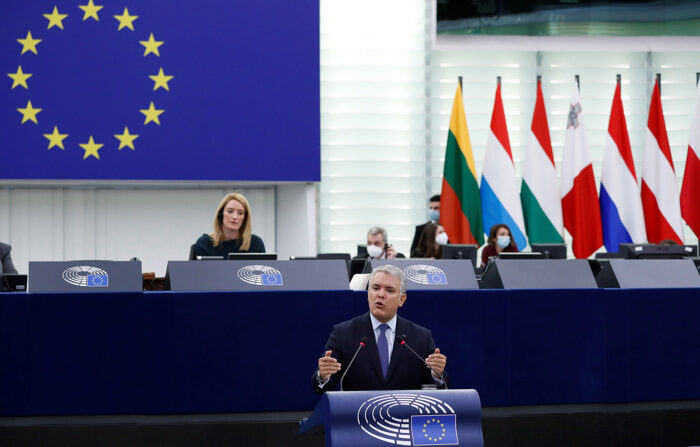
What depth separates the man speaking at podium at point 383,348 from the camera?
469cm

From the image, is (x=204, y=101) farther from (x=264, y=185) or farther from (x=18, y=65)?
(x=18, y=65)

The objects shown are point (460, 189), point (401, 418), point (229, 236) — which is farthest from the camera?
point (460, 189)

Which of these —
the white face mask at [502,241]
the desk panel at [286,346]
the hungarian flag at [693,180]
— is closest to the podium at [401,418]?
the desk panel at [286,346]

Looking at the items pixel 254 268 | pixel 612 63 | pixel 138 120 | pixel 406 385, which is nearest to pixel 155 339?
Result: pixel 254 268

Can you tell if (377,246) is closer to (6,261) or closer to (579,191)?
(6,261)

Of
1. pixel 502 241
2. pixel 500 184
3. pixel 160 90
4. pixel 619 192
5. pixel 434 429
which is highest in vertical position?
pixel 160 90

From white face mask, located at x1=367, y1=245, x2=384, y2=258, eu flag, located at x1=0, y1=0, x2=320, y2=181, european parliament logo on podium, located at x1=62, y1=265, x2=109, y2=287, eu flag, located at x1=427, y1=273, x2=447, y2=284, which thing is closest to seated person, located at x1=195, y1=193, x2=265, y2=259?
european parliament logo on podium, located at x1=62, y1=265, x2=109, y2=287

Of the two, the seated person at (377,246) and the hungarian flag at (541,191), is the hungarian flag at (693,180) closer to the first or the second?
the hungarian flag at (541,191)

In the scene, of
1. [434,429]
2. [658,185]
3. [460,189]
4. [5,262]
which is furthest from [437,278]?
[658,185]

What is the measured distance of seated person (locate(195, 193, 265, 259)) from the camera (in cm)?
716

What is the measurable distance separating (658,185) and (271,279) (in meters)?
7.98

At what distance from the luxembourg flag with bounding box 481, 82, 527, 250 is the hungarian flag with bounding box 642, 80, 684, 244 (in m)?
1.74

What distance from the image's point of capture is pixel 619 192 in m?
13.0

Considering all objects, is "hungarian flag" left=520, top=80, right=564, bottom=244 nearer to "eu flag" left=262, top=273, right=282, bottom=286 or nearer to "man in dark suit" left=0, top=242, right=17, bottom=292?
"eu flag" left=262, top=273, right=282, bottom=286
